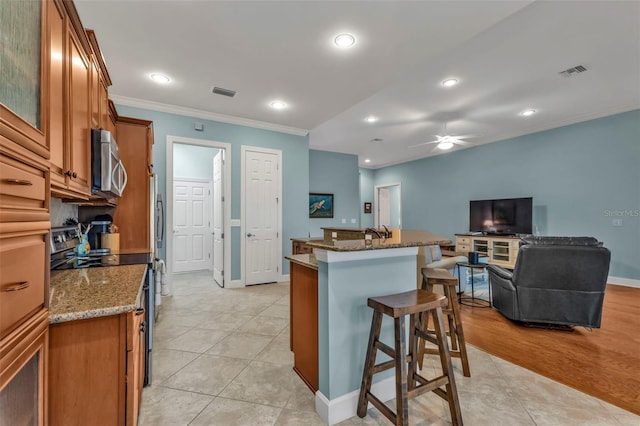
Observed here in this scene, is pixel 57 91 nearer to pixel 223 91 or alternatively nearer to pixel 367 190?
pixel 223 91

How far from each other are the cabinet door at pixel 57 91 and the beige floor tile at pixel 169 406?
54.2 inches

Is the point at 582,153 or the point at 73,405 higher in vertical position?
the point at 582,153

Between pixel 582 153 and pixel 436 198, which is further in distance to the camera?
pixel 436 198

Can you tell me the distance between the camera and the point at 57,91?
3.98 ft

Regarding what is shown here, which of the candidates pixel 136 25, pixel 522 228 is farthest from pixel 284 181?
pixel 522 228

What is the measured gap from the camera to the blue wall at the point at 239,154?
395 cm

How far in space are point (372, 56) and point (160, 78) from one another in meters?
2.38

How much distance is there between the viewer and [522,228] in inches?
217

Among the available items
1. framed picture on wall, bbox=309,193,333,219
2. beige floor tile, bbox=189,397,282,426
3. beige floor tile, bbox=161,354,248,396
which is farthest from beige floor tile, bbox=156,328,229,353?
framed picture on wall, bbox=309,193,333,219

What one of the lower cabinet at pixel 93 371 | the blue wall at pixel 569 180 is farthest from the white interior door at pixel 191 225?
the blue wall at pixel 569 180

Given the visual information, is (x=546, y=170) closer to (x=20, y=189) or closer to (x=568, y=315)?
(x=568, y=315)

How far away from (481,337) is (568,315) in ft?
3.29

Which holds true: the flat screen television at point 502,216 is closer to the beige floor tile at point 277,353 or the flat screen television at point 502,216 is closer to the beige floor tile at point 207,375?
the beige floor tile at point 277,353

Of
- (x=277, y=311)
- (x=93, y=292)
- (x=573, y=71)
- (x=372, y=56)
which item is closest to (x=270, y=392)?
(x=93, y=292)
